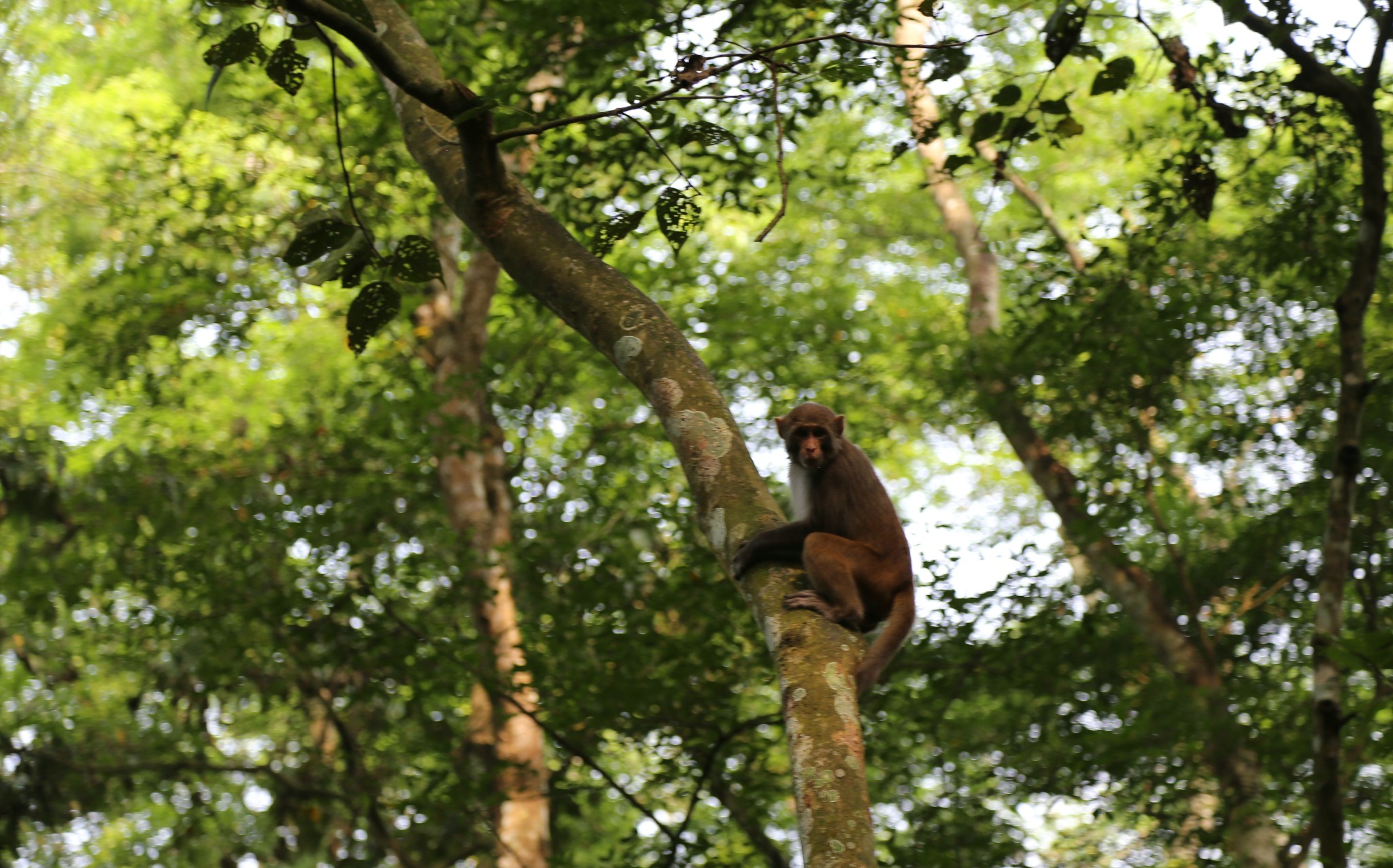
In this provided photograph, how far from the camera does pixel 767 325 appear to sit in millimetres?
12438

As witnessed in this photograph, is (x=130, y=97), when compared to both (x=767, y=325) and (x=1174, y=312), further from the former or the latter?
(x=1174, y=312)

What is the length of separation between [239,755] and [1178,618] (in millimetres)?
12375

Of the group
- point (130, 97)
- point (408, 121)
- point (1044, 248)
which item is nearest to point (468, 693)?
point (1044, 248)

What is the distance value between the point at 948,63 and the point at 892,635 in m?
2.49

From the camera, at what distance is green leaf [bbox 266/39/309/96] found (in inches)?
145

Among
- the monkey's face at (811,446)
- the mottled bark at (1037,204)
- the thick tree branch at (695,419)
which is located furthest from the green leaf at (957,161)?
the mottled bark at (1037,204)

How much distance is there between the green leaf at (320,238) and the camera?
3.49m

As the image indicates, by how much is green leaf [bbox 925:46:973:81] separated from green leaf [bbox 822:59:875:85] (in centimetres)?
27

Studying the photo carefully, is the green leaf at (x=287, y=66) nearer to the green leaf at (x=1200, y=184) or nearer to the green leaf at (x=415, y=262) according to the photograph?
the green leaf at (x=415, y=262)

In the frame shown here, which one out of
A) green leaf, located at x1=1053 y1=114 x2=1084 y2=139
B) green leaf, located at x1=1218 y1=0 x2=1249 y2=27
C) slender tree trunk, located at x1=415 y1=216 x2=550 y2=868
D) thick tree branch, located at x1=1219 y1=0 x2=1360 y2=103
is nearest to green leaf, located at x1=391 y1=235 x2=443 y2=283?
green leaf, located at x1=1053 y1=114 x2=1084 y2=139

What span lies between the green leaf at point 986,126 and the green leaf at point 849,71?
50 cm

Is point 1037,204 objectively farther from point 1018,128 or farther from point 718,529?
point 718,529

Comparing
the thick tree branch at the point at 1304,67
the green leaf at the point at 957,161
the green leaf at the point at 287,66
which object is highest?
the thick tree branch at the point at 1304,67

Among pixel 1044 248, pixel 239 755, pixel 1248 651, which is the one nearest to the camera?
pixel 1044 248
